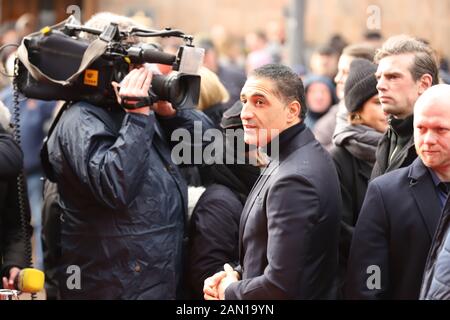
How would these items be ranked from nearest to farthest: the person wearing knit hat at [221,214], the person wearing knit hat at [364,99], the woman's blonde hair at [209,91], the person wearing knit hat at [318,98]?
1. the person wearing knit hat at [221,214]
2. the person wearing knit hat at [364,99]
3. the woman's blonde hair at [209,91]
4. the person wearing knit hat at [318,98]

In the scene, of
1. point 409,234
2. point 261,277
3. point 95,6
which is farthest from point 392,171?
point 95,6

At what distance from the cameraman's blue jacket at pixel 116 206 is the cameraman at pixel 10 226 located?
0.65 ft

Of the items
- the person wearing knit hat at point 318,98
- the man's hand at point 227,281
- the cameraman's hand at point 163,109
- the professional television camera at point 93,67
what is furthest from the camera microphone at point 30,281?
the person wearing knit hat at point 318,98

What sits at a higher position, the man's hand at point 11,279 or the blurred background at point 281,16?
the blurred background at point 281,16

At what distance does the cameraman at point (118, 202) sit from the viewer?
468 centimetres

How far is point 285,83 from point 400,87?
734 millimetres

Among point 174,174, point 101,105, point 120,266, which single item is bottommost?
point 120,266

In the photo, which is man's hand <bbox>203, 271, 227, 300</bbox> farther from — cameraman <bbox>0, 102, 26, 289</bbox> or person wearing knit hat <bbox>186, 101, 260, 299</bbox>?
cameraman <bbox>0, 102, 26, 289</bbox>

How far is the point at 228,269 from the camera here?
4328 mm

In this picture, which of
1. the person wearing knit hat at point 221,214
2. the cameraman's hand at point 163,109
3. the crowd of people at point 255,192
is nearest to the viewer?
the crowd of people at point 255,192

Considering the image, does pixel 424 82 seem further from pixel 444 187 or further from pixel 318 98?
pixel 318 98

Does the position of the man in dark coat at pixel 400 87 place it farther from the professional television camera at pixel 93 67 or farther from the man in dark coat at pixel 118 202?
the man in dark coat at pixel 118 202

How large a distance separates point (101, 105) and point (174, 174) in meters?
0.50
